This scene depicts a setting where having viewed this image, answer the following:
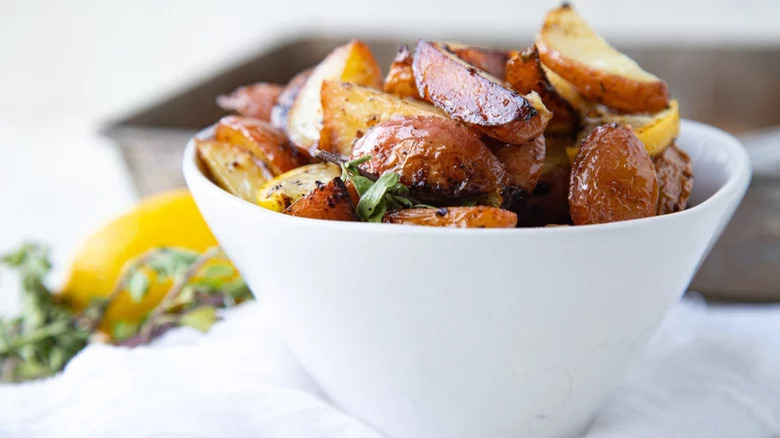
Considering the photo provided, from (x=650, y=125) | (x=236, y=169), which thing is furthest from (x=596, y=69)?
(x=236, y=169)

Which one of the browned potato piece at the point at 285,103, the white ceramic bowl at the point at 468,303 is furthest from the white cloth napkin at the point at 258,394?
the browned potato piece at the point at 285,103

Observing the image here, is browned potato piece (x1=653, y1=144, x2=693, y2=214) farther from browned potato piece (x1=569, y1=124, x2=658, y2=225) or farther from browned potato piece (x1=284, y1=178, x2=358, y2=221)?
browned potato piece (x1=284, y1=178, x2=358, y2=221)

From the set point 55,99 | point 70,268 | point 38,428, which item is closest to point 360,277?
point 38,428

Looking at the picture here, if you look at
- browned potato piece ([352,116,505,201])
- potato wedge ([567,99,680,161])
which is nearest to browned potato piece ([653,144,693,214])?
potato wedge ([567,99,680,161])

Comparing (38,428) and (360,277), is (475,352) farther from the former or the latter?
(38,428)

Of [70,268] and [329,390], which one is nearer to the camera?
[329,390]

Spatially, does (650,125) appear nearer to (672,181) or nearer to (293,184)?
(672,181)
